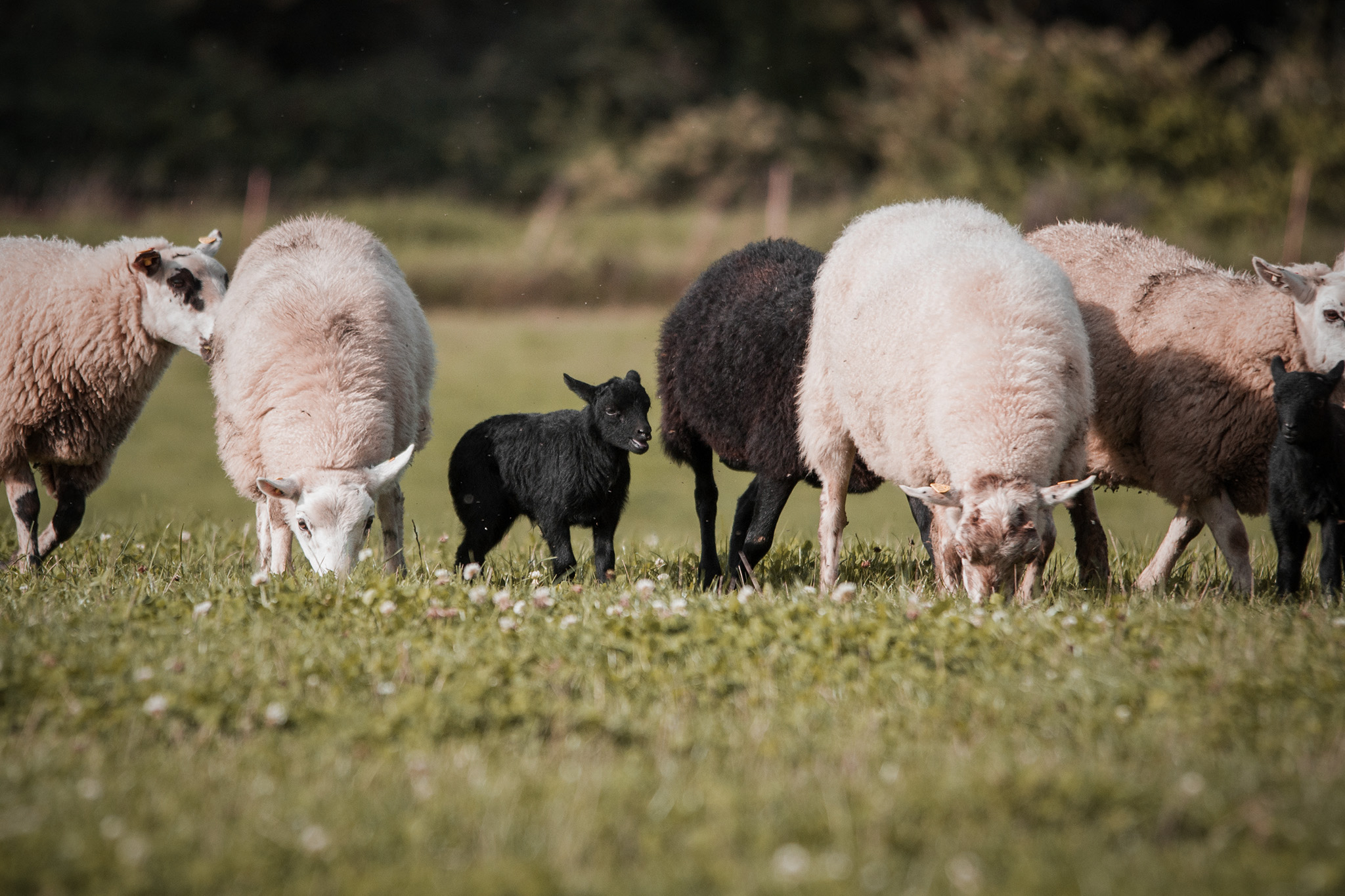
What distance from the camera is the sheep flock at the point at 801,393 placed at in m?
5.14

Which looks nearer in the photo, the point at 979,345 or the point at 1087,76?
the point at 979,345

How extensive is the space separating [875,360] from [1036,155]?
73.9ft

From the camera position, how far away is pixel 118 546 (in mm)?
6805

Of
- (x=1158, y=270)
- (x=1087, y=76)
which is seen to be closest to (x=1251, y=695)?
(x=1158, y=270)

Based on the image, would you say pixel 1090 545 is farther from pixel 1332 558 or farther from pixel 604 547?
pixel 604 547

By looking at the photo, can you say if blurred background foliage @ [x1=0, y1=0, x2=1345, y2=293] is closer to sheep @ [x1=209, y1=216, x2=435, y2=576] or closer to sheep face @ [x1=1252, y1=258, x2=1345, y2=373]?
sheep face @ [x1=1252, y1=258, x2=1345, y2=373]

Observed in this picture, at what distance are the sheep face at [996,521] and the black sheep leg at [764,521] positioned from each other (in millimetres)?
1271

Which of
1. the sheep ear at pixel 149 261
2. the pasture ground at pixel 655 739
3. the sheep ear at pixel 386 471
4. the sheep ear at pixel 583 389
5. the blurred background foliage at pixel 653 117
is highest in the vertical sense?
the blurred background foliage at pixel 653 117

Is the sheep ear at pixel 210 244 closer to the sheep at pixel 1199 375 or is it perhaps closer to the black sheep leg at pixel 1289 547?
the sheep at pixel 1199 375

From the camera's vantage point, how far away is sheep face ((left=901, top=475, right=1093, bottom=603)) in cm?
473

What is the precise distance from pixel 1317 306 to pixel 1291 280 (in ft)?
0.58

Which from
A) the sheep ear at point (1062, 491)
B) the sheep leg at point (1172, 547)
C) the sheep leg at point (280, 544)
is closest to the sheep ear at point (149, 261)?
the sheep leg at point (280, 544)

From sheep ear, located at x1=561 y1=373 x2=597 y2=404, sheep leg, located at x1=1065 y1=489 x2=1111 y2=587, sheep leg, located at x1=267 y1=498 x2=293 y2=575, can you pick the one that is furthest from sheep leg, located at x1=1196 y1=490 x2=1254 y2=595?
sheep leg, located at x1=267 y1=498 x2=293 y2=575

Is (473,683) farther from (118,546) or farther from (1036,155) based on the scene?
(1036,155)
